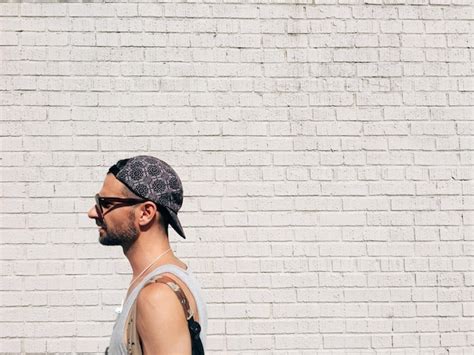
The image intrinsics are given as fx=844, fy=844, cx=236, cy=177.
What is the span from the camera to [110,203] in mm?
3512

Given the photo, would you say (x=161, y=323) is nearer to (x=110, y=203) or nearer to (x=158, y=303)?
(x=158, y=303)

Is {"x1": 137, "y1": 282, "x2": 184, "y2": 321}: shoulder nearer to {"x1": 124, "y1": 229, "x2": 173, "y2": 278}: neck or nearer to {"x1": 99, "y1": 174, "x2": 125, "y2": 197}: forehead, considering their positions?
{"x1": 124, "y1": 229, "x2": 173, "y2": 278}: neck

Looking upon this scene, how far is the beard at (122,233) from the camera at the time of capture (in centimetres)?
350

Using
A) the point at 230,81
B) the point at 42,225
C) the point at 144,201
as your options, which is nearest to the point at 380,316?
the point at 230,81

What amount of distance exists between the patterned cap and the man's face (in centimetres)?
5

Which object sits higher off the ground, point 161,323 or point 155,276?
point 155,276

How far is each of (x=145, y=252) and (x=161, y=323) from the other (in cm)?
44

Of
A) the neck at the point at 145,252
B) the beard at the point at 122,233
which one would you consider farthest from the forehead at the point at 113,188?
the neck at the point at 145,252

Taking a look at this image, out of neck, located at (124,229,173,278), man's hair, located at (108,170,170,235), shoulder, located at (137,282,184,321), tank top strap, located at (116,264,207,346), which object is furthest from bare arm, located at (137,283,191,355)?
man's hair, located at (108,170,170,235)

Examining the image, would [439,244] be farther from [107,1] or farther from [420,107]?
[107,1]

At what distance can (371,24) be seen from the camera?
721cm

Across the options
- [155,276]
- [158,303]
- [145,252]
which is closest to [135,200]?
[145,252]

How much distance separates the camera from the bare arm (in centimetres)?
315

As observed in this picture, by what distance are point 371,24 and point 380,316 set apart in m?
2.47
